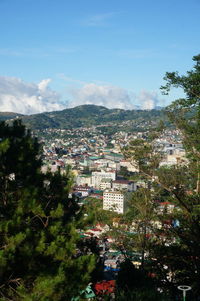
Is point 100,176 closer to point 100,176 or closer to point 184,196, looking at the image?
point 100,176

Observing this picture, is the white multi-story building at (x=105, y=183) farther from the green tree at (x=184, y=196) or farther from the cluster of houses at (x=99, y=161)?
the green tree at (x=184, y=196)

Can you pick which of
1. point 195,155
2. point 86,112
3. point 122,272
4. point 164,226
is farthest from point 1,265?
point 86,112

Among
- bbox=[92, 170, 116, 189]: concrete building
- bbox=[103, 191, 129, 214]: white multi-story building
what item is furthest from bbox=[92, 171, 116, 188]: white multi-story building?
bbox=[103, 191, 129, 214]: white multi-story building

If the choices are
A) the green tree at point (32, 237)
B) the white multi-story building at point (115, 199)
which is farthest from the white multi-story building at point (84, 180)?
the green tree at point (32, 237)

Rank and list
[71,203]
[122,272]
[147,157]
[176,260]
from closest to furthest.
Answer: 1. [71,203]
2. [176,260]
3. [147,157]
4. [122,272]

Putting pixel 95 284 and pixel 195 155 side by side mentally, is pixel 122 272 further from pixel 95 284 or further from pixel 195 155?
pixel 195 155

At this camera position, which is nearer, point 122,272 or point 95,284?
point 95,284
